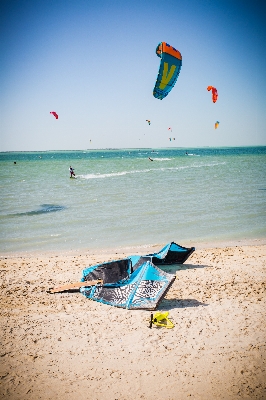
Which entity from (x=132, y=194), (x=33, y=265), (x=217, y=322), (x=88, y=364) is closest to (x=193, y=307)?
(x=217, y=322)

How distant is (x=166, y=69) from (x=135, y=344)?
7.89m

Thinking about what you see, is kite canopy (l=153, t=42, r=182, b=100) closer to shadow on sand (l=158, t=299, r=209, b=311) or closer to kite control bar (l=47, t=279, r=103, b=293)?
kite control bar (l=47, t=279, r=103, b=293)

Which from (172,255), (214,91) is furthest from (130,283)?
(214,91)

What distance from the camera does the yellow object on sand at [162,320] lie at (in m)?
5.15

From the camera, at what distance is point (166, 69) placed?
8758mm

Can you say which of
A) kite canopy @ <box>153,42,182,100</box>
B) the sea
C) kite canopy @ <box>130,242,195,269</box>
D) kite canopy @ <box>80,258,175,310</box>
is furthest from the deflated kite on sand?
kite canopy @ <box>153,42,182,100</box>

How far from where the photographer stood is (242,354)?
4.41 meters

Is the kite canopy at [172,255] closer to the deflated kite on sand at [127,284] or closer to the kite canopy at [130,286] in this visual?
the deflated kite on sand at [127,284]

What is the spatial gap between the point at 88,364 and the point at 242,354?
2.47m

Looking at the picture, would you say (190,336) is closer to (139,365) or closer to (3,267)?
(139,365)

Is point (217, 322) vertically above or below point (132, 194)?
below

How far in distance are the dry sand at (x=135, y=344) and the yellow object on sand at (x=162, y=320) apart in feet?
0.41

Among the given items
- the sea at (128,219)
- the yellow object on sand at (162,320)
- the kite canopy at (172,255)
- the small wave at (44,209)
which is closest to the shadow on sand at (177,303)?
the yellow object on sand at (162,320)

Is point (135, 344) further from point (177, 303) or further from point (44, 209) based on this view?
point (44, 209)
